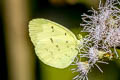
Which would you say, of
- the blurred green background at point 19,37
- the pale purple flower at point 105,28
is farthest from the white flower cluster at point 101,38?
the blurred green background at point 19,37

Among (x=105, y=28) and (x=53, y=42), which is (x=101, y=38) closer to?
(x=105, y=28)

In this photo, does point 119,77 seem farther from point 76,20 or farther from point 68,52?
point 76,20

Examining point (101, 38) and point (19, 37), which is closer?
point (101, 38)

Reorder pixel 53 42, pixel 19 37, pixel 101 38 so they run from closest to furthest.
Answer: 1. pixel 101 38
2. pixel 53 42
3. pixel 19 37

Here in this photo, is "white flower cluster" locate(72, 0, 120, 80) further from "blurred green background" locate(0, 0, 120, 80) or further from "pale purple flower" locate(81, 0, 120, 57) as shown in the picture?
"blurred green background" locate(0, 0, 120, 80)

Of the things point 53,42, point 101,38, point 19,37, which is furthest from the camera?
point 19,37

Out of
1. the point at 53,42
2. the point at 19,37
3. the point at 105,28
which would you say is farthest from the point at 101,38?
the point at 19,37

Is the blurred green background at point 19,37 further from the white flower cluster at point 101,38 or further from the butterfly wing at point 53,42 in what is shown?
the white flower cluster at point 101,38
